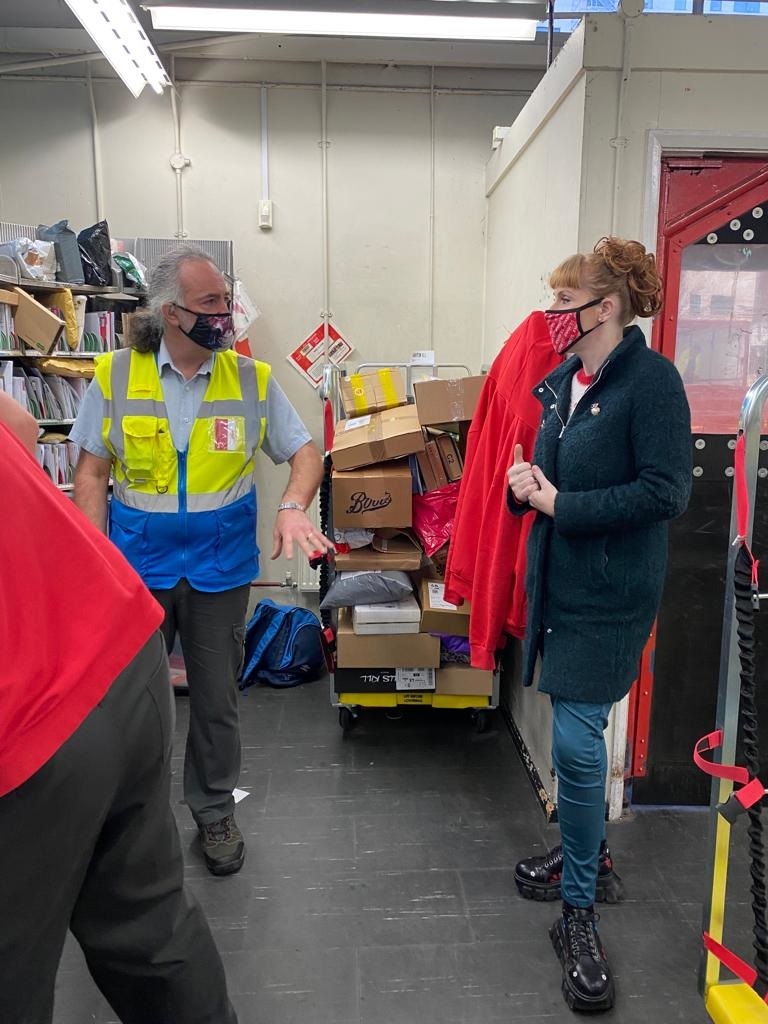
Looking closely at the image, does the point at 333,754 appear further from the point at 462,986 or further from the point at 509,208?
the point at 509,208

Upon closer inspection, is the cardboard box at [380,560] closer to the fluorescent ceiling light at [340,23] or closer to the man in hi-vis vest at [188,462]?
the man in hi-vis vest at [188,462]

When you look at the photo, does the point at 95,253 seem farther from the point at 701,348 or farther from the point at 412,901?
the point at 412,901

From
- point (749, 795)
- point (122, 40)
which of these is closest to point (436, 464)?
point (749, 795)

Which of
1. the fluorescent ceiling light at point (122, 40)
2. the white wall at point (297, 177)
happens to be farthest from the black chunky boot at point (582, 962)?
the fluorescent ceiling light at point (122, 40)

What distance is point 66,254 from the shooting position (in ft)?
10.9

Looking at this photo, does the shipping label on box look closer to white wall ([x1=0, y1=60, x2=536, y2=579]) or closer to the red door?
the red door

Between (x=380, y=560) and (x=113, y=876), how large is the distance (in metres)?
1.77

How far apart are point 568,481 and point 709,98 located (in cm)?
122

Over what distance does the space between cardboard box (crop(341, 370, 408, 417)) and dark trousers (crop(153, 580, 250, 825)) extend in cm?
117

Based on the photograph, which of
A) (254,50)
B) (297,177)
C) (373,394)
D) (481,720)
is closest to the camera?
(481,720)

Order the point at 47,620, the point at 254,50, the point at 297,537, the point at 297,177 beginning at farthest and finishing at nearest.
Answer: the point at 297,177 < the point at 254,50 < the point at 297,537 < the point at 47,620

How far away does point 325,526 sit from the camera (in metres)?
3.02

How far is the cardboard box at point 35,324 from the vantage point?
3.14 metres

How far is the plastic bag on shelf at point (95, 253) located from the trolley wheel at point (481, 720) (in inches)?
102
